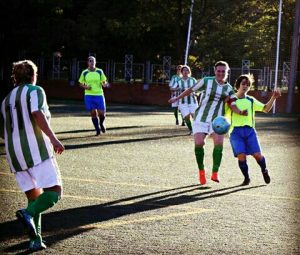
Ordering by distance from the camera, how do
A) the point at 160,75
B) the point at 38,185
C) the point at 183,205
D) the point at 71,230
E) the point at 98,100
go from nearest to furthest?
the point at 38,185 → the point at 71,230 → the point at 183,205 → the point at 98,100 → the point at 160,75

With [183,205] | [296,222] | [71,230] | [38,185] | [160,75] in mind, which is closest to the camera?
[38,185]

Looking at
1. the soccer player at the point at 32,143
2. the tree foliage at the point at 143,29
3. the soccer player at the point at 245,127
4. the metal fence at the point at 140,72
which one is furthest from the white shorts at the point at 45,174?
the tree foliage at the point at 143,29

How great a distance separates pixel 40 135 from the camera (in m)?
6.69

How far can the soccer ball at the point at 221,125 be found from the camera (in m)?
10.8

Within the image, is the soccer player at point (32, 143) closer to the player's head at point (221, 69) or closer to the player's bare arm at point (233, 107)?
the player's head at point (221, 69)

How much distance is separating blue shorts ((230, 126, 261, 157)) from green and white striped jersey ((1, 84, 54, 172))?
507cm

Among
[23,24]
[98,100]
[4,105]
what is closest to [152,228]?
[4,105]

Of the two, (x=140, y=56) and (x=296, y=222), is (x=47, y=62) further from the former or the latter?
(x=296, y=222)

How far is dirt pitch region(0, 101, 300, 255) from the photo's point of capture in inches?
268

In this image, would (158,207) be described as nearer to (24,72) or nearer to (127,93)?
(24,72)

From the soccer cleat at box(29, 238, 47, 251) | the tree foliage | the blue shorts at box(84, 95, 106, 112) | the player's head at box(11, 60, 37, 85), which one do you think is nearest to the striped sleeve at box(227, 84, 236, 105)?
the player's head at box(11, 60, 37, 85)

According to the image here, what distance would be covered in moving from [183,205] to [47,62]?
3840cm

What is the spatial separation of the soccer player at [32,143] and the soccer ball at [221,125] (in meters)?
4.50

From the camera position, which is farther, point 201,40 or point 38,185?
point 201,40
